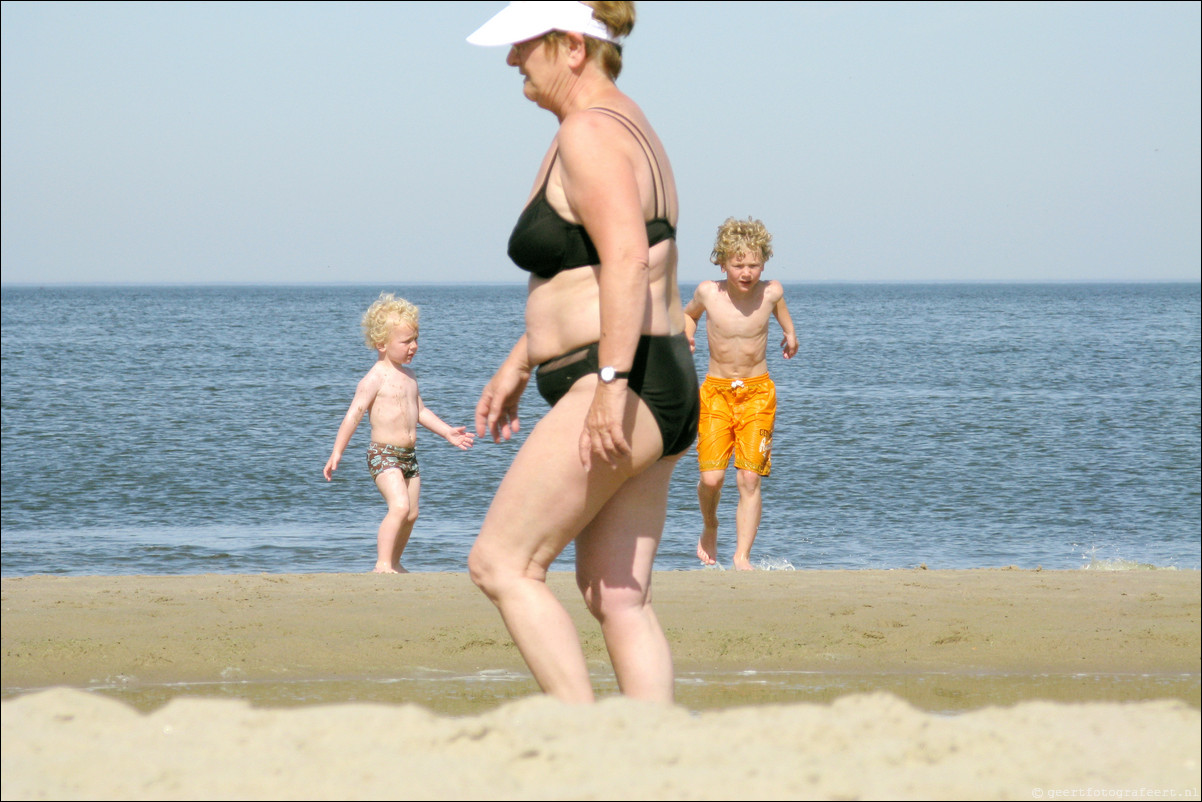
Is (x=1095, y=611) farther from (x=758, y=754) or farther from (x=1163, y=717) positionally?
(x=758, y=754)

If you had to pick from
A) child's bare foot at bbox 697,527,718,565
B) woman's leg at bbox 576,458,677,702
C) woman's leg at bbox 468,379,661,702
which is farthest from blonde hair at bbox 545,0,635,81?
child's bare foot at bbox 697,527,718,565

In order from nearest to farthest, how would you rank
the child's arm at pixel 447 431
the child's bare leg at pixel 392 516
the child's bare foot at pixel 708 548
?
the child's arm at pixel 447 431 → the child's bare leg at pixel 392 516 → the child's bare foot at pixel 708 548

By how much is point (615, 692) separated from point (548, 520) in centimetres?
190

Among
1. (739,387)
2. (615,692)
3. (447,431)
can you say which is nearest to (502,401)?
(615,692)

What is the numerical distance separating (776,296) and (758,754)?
18.0 feet

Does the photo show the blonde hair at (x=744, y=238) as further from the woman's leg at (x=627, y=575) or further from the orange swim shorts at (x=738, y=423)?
the woman's leg at (x=627, y=575)

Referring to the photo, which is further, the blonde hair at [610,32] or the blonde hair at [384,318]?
the blonde hair at [384,318]

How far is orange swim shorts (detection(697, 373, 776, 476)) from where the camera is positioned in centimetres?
719

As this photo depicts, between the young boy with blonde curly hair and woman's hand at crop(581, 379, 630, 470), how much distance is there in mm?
4007

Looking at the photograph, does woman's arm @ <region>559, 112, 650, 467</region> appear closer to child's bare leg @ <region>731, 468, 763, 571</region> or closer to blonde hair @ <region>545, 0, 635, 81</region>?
blonde hair @ <region>545, 0, 635, 81</region>

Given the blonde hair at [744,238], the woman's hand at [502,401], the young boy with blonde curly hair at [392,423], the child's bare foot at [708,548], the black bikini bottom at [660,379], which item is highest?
the blonde hair at [744,238]

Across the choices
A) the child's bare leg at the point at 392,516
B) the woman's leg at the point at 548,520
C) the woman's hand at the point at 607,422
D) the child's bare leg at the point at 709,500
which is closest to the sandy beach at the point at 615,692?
the woman's leg at the point at 548,520

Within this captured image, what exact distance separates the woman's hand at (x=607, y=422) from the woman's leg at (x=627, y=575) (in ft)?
0.78

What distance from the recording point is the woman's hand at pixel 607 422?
2.57 m
